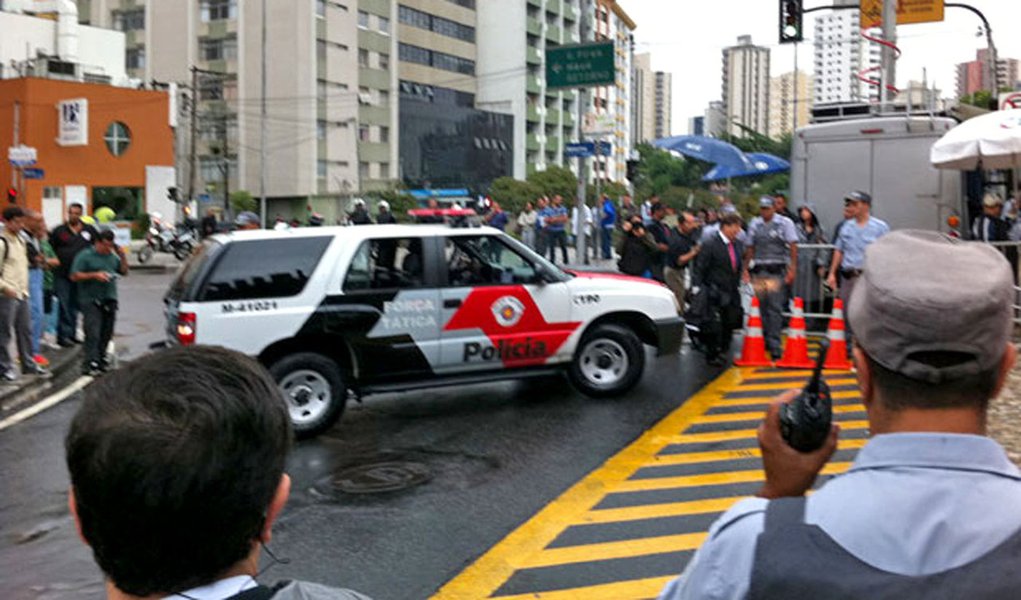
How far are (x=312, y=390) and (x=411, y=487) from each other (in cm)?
208

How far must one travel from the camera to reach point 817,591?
1.59m

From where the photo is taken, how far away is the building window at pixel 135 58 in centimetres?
7338

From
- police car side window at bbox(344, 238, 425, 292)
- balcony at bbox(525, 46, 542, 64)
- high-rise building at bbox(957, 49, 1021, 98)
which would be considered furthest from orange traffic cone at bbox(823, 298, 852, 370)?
balcony at bbox(525, 46, 542, 64)

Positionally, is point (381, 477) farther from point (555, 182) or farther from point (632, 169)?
point (555, 182)

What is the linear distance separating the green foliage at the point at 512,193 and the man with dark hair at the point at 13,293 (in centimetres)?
6004

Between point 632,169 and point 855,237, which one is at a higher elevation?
point 632,169

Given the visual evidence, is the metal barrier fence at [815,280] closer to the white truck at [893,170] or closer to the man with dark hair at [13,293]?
the white truck at [893,170]

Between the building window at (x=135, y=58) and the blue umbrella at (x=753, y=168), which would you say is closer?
the blue umbrella at (x=753, y=168)

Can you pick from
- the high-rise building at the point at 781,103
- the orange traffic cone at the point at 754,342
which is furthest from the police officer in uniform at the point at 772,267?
the high-rise building at the point at 781,103

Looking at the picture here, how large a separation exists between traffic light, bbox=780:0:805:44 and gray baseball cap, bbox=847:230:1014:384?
66.1ft

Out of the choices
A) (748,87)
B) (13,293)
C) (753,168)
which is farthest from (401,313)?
(748,87)

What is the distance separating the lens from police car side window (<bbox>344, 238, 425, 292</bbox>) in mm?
9352

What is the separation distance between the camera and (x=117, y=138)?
47031 millimetres

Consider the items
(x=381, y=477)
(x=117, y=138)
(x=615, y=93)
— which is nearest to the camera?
(x=381, y=477)
